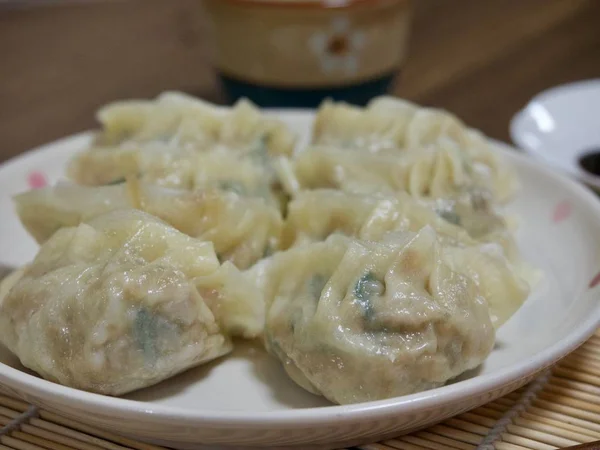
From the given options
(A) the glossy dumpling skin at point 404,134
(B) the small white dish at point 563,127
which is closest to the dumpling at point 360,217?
(A) the glossy dumpling skin at point 404,134

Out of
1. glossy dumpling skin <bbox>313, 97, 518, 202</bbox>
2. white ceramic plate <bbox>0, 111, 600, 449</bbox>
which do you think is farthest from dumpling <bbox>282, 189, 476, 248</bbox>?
glossy dumpling skin <bbox>313, 97, 518, 202</bbox>

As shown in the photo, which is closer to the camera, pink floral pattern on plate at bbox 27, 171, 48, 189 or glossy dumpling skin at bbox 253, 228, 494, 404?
glossy dumpling skin at bbox 253, 228, 494, 404

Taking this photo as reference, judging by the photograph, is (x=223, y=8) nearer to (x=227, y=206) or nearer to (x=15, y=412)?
(x=227, y=206)

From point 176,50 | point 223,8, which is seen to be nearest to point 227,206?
point 223,8

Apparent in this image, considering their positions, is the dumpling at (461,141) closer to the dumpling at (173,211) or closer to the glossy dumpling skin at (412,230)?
the glossy dumpling skin at (412,230)

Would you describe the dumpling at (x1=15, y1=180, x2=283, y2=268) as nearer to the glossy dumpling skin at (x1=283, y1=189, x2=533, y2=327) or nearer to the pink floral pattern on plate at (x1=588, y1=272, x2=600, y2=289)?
the glossy dumpling skin at (x1=283, y1=189, x2=533, y2=327)

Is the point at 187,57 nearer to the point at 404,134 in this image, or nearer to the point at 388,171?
the point at 404,134
